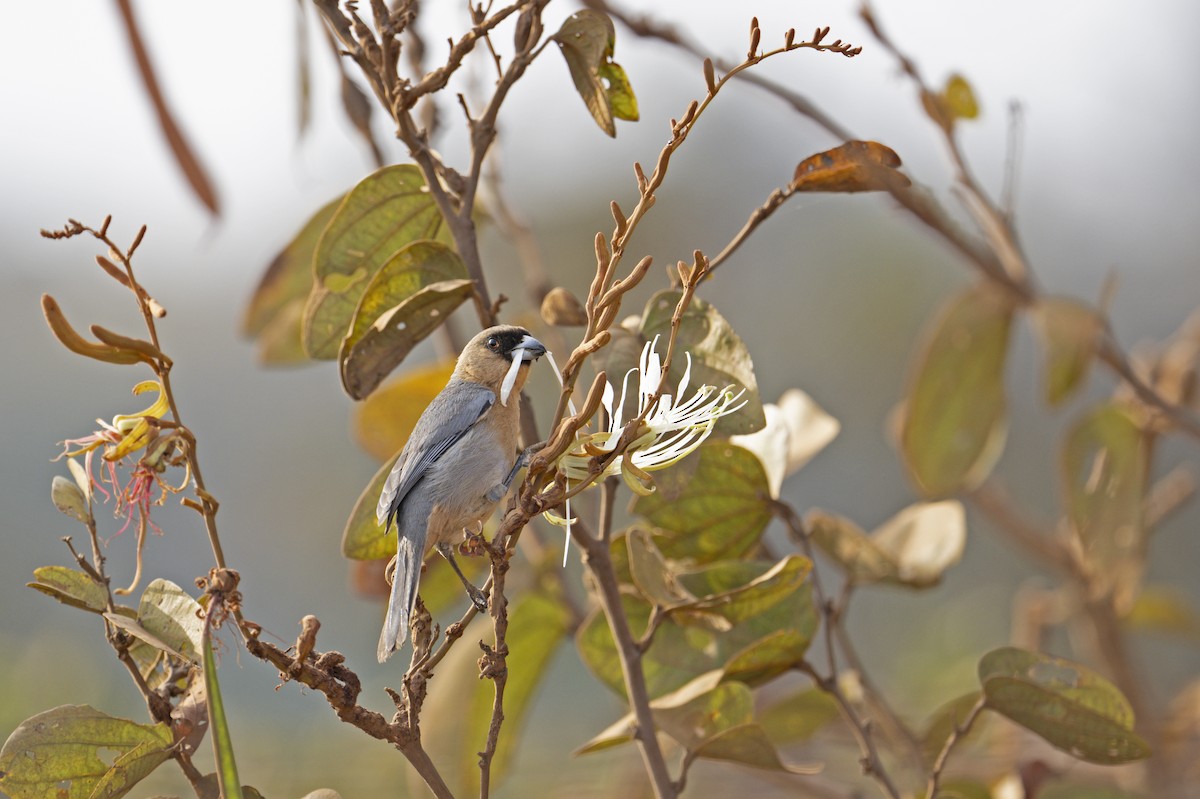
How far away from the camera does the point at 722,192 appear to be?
6586mm

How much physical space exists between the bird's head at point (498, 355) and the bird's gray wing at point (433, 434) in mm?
11

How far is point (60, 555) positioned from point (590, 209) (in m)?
4.03

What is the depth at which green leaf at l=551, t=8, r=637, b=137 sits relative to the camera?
80 cm

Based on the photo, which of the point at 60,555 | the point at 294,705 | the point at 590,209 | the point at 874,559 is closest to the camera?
the point at 874,559

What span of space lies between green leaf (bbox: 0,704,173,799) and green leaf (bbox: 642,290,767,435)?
411 millimetres

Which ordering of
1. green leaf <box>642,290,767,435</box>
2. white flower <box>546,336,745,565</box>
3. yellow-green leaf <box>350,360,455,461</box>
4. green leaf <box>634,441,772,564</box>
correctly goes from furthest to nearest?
yellow-green leaf <box>350,360,455,461</box>
green leaf <box>634,441,772,564</box>
green leaf <box>642,290,767,435</box>
white flower <box>546,336,745,565</box>

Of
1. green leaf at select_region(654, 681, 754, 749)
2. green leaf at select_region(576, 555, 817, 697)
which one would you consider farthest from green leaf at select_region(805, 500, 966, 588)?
green leaf at select_region(654, 681, 754, 749)

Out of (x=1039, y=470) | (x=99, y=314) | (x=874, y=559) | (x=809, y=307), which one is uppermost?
(x=99, y=314)

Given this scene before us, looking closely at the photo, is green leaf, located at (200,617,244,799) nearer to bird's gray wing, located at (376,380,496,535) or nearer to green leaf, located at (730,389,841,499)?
bird's gray wing, located at (376,380,496,535)

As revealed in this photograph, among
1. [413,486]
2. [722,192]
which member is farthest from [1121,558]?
[722,192]

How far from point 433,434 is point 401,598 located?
16 centimetres

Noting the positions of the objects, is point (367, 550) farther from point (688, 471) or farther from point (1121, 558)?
point (1121, 558)

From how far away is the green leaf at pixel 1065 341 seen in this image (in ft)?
4.75

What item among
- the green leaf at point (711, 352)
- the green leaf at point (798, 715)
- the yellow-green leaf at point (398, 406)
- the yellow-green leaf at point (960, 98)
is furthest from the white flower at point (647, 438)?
the yellow-green leaf at point (960, 98)
